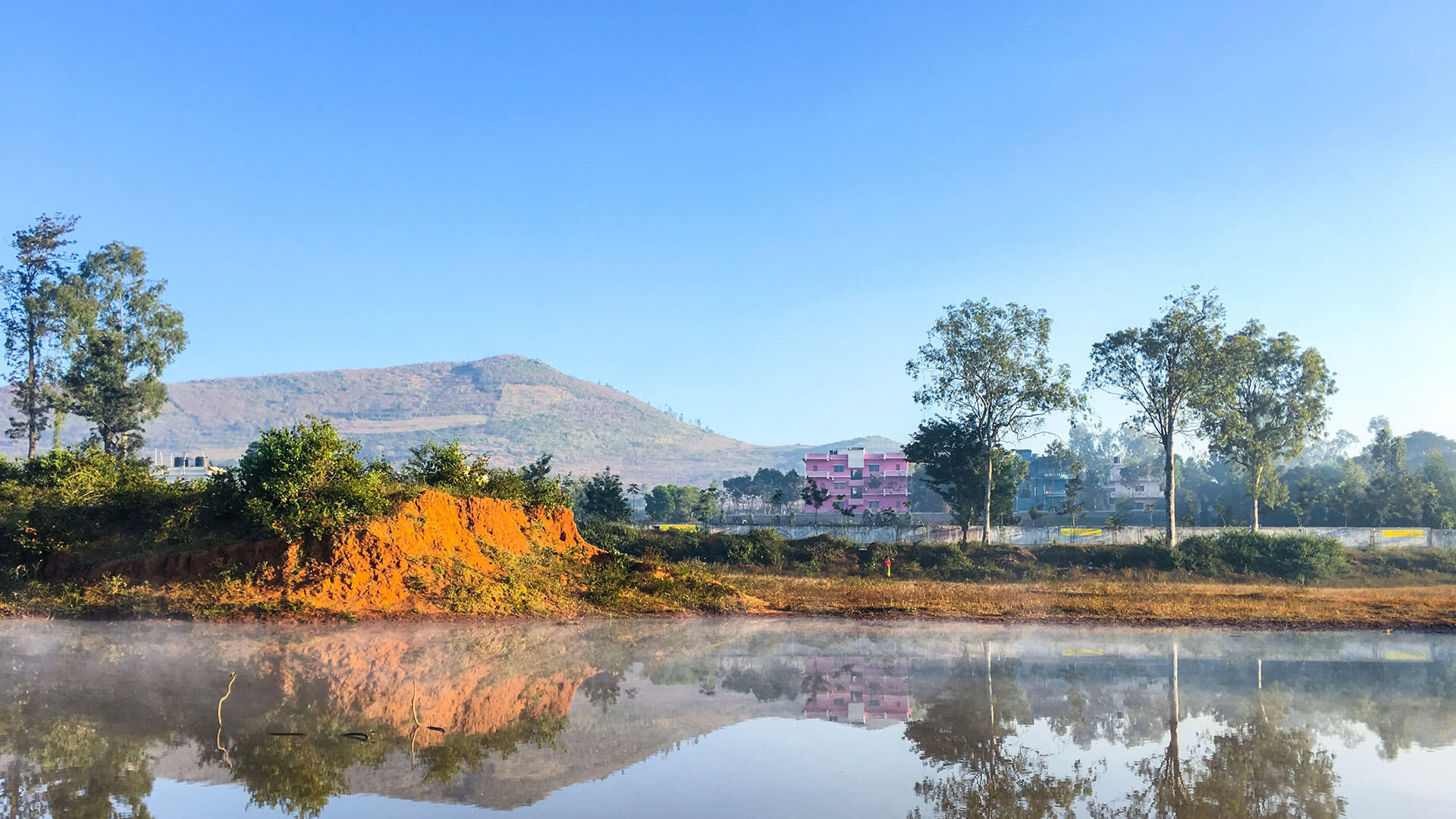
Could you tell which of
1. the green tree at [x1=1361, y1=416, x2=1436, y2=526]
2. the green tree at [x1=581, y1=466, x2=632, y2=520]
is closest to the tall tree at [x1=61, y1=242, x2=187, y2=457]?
the green tree at [x1=581, y1=466, x2=632, y2=520]

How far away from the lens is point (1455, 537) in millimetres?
51406

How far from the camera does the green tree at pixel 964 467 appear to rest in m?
49.9

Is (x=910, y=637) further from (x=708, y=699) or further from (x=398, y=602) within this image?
(x=398, y=602)

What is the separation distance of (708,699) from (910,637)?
6881 millimetres

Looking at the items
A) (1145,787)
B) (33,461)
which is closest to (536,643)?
(1145,787)

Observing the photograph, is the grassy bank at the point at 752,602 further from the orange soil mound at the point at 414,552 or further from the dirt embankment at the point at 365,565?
the orange soil mound at the point at 414,552

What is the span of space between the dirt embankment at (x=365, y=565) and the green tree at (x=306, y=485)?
41 cm

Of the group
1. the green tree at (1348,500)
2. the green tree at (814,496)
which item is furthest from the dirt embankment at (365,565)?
the green tree at (1348,500)

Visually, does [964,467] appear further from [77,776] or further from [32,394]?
[32,394]

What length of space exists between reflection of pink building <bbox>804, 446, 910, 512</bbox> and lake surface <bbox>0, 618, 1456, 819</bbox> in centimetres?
10445

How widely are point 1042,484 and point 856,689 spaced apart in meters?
122

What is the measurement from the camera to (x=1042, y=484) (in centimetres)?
12650

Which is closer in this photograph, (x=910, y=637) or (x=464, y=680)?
(x=464, y=680)

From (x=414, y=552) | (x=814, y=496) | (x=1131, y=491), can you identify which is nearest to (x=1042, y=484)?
(x=1131, y=491)
